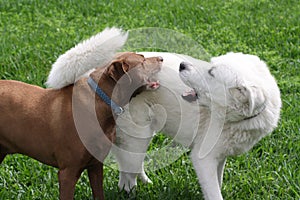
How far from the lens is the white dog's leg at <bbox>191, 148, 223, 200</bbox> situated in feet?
14.3

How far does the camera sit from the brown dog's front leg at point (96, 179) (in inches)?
173

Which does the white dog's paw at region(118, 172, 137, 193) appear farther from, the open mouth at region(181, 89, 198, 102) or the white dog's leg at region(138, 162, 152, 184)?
the open mouth at region(181, 89, 198, 102)

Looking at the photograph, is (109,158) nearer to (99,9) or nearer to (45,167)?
(45,167)

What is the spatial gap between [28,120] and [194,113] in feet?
3.83

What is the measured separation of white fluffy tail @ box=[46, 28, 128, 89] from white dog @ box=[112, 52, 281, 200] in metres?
0.41

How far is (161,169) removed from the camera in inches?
204

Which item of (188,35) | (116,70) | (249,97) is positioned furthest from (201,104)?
(188,35)

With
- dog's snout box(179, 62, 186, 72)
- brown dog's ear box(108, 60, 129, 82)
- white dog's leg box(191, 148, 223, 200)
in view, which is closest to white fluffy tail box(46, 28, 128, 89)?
brown dog's ear box(108, 60, 129, 82)

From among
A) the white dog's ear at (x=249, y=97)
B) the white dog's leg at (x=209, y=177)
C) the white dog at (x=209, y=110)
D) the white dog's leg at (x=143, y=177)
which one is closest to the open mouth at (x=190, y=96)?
the white dog at (x=209, y=110)

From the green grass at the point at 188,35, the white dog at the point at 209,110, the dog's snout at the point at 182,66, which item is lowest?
the green grass at the point at 188,35

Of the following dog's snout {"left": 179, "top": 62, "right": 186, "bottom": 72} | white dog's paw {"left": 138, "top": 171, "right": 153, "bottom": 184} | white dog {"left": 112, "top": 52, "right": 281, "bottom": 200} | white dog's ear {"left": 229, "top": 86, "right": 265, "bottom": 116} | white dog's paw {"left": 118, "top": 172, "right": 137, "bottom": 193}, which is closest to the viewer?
white dog's ear {"left": 229, "top": 86, "right": 265, "bottom": 116}

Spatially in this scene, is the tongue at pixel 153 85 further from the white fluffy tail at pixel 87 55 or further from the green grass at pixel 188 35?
the green grass at pixel 188 35

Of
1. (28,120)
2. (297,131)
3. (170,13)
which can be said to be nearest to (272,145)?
(297,131)

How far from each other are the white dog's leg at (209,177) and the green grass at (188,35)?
17.0 inches
